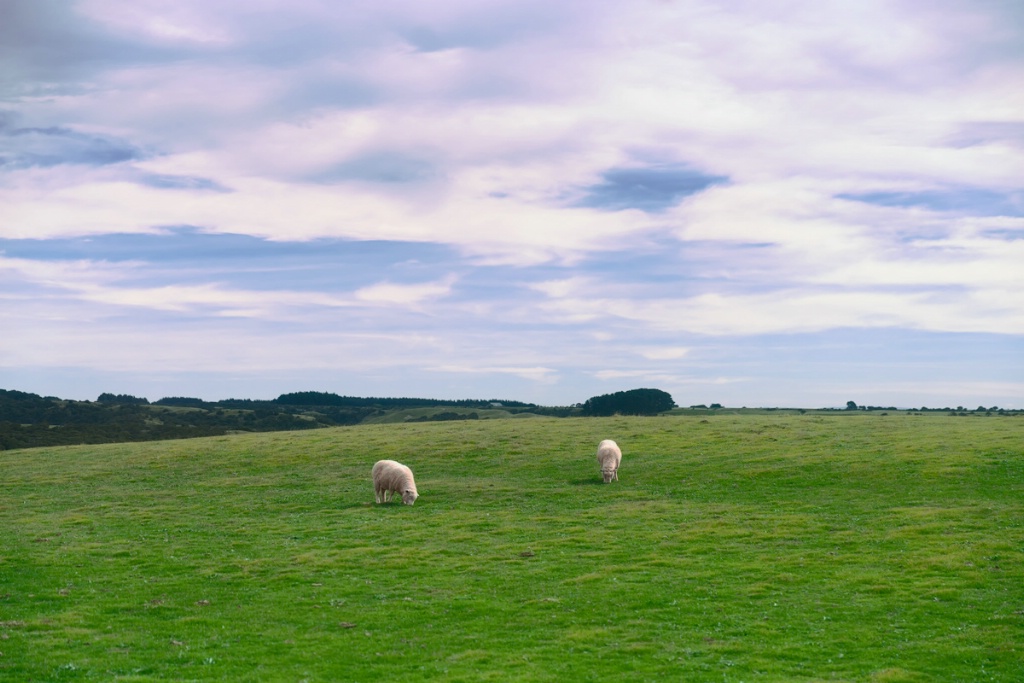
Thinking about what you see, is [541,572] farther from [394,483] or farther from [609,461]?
[609,461]

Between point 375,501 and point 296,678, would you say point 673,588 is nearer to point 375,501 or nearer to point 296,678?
point 296,678

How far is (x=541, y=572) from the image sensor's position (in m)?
30.5

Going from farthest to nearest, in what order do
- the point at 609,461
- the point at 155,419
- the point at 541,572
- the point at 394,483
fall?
the point at 155,419 < the point at 609,461 < the point at 394,483 < the point at 541,572

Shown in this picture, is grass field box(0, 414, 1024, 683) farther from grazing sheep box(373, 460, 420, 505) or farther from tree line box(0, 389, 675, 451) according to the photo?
tree line box(0, 389, 675, 451)

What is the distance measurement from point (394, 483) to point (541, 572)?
1709cm

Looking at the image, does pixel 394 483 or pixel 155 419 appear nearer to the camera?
pixel 394 483

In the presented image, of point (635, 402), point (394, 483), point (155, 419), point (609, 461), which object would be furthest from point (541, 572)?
point (155, 419)

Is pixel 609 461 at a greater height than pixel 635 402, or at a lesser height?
lesser

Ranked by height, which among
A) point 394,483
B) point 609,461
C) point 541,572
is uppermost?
point 609,461

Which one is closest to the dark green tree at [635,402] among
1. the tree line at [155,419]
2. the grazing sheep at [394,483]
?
the tree line at [155,419]

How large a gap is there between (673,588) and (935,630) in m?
8.00

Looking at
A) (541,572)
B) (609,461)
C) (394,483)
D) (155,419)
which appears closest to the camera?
(541,572)

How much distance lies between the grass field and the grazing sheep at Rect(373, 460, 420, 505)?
127 centimetres

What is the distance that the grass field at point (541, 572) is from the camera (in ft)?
72.3
